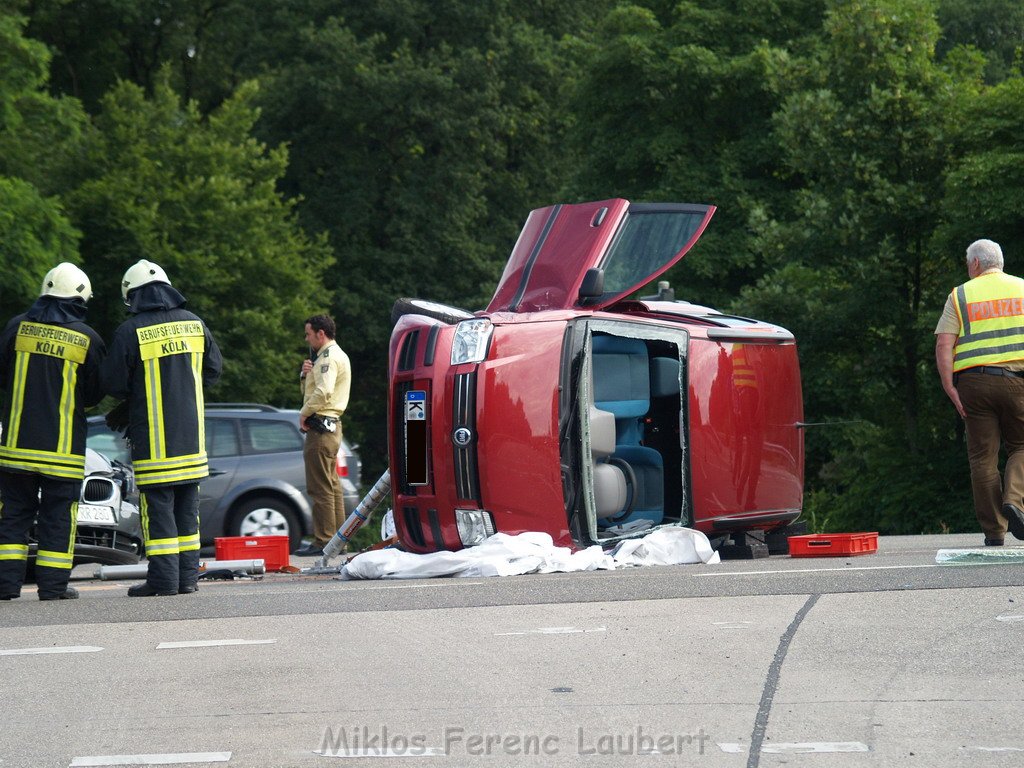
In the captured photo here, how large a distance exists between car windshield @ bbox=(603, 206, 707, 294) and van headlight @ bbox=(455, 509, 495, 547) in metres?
1.80

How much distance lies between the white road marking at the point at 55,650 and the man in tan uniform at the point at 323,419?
256 inches

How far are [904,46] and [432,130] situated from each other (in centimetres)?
1746

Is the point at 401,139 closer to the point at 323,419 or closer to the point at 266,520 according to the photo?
the point at 266,520

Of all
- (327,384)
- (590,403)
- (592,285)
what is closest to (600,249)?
(592,285)

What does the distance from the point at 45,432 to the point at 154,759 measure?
181 inches

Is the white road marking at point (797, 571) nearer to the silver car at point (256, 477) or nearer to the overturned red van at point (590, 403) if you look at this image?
the overturned red van at point (590, 403)

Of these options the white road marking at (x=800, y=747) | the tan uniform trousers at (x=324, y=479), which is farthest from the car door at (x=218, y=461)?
the white road marking at (x=800, y=747)

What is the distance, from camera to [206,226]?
30.7 metres

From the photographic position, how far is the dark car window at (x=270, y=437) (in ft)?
53.7

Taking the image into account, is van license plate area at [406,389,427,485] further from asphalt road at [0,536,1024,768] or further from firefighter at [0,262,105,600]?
firefighter at [0,262,105,600]

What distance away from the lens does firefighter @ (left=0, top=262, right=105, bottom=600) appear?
9234mm

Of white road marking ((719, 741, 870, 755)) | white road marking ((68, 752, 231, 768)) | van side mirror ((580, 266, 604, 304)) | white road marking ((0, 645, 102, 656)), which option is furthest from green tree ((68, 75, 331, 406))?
white road marking ((719, 741, 870, 755))

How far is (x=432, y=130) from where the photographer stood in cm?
3850

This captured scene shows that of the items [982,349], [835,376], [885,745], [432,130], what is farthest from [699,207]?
[432,130]
